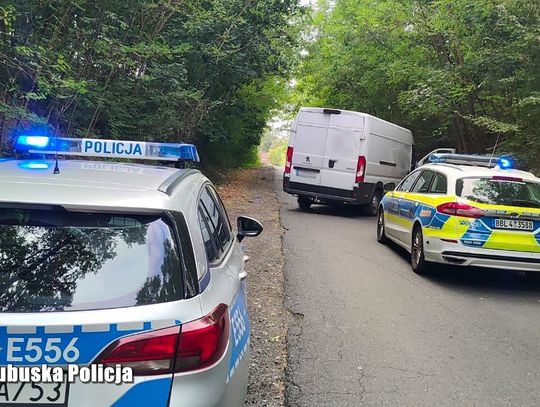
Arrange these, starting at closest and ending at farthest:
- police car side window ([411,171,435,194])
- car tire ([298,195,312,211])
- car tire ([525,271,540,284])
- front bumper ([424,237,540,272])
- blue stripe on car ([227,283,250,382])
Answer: blue stripe on car ([227,283,250,382]) → front bumper ([424,237,540,272]) → car tire ([525,271,540,284]) → police car side window ([411,171,435,194]) → car tire ([298,195,312,211])

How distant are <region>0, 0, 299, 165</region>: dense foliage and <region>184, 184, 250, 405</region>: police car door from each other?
3745mm

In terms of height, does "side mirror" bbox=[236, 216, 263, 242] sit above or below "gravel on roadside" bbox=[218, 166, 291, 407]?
above

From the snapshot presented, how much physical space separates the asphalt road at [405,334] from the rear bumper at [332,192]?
4.92 m

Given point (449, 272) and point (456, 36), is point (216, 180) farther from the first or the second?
point (449, 272)

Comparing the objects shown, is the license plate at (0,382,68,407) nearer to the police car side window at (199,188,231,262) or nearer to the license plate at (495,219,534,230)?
the police car side window at (199,188,231,262)

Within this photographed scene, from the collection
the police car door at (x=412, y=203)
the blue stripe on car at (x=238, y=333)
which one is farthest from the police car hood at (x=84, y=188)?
the police car door at (x=412, y=203)

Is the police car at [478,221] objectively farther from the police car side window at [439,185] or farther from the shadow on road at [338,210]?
the shadow on road at [338,210]

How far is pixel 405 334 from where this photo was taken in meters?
5.31

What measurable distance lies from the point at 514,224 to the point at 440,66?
1100 cm

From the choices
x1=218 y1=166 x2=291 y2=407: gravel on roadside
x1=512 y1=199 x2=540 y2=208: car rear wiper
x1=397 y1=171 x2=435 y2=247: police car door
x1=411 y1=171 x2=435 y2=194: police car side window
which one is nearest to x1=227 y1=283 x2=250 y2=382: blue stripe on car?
x1=218 y1=166 x2=291 y2=407: gravel on roadside

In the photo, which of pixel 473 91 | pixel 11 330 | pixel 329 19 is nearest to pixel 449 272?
pixel 11 330

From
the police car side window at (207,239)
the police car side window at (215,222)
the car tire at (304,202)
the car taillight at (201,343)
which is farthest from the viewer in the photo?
the car tire at (304,202)

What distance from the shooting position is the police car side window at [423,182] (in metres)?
8.33

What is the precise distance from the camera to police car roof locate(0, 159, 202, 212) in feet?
7.44
